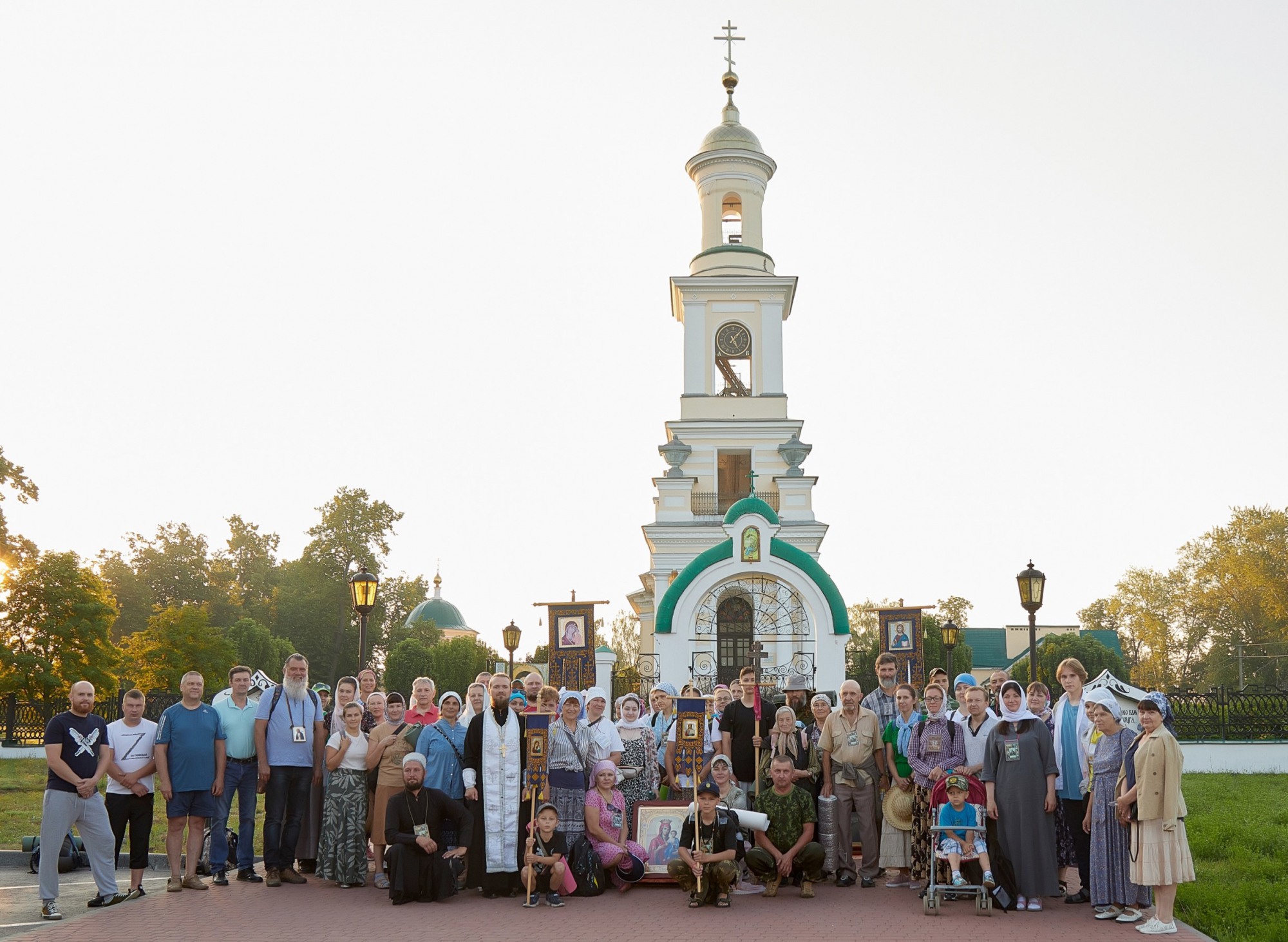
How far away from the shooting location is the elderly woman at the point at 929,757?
8891 mm

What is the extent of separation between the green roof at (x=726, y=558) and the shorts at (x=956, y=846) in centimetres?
1149

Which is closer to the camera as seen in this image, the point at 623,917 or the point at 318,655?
the point at 623,917

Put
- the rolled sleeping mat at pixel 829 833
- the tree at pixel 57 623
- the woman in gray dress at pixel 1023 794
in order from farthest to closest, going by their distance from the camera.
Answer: the tree at pixel 57 623, the rolled sleeping mat at pixel 829 833, the woman in gray dress at pixel 1023 794

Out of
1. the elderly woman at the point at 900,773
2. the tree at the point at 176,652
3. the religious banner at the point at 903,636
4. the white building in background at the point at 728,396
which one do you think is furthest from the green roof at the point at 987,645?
the elderly woman at the point at 900,773

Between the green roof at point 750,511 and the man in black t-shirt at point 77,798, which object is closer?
the man in black t-shirt at point 77,798

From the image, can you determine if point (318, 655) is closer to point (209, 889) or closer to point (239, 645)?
point (239, 645)

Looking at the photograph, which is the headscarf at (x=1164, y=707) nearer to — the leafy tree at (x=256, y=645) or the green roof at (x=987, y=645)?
the leafy tree at (x=256, y=645)

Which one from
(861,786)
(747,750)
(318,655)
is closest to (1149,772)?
(861,786)

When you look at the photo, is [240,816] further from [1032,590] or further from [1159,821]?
[1032,590]

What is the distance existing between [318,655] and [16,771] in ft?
98.7

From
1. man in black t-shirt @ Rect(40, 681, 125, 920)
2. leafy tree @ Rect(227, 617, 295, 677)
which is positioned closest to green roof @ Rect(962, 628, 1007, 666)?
leafy tree @ Rect(227, 617, 295, 677)

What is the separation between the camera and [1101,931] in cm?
760

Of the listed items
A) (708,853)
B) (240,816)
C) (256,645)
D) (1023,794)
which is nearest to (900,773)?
(1023,794)

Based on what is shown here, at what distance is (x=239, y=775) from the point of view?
31.2ft
